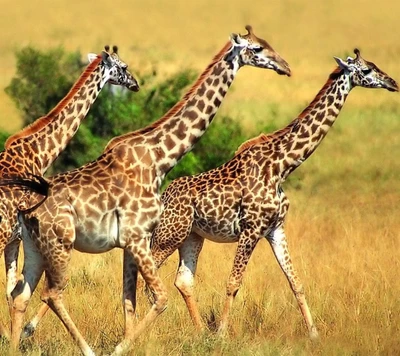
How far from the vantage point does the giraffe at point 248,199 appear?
874cm

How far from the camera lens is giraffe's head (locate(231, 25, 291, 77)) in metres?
8.16

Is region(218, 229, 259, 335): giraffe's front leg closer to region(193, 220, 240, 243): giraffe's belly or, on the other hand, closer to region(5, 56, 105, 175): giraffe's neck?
region(193, 220, 240, 243): giraffe's belly

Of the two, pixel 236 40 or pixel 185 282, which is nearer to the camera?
pixel 236 40

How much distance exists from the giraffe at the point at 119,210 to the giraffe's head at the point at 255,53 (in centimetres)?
8

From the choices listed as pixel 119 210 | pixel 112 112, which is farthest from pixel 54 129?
pixel 112 112

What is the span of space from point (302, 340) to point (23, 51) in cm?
984

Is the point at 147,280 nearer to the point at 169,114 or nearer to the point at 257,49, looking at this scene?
the point at 169,114

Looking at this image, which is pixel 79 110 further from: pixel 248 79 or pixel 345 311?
pixel 248 79

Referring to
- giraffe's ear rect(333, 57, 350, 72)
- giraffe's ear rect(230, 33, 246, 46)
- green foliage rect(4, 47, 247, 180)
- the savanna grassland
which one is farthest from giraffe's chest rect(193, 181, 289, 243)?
green foliage rect(4, 47, 247, 180)

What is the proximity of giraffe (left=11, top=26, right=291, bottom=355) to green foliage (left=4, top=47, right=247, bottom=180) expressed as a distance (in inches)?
250

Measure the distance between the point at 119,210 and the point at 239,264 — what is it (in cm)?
163

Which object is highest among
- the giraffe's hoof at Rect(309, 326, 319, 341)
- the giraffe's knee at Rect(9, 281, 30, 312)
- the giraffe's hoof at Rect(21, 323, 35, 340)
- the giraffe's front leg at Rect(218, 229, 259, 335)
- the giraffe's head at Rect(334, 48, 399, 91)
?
the giraffe's head at Rect(334, 48, 399, 91)

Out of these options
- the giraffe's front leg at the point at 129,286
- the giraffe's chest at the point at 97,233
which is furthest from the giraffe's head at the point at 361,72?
→ the giraffe's chest at the point at 97,233

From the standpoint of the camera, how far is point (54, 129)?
8.64 metres
